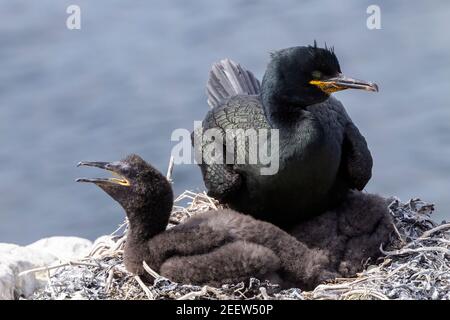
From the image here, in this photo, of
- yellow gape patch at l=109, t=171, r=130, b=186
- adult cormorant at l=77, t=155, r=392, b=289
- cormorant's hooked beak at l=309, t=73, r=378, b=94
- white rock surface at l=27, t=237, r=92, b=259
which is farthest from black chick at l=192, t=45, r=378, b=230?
white rock surface at l=27, t=237, r=92, b=259

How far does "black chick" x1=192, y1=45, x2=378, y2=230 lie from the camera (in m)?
7.55

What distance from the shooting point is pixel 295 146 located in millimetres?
7539

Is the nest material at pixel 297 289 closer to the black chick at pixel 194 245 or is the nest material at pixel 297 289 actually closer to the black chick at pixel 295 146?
the black chick at pixel 194 245

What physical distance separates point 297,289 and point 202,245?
55 cm

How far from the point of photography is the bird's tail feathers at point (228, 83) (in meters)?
8.84

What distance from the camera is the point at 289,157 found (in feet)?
24.7

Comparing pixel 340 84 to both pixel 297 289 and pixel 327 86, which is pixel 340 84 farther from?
pixel 297 289

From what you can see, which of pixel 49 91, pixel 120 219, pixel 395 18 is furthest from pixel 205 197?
pixel 395 18

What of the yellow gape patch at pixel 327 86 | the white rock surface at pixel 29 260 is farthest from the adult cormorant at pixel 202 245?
the yellow gape patch at pixel 327 86

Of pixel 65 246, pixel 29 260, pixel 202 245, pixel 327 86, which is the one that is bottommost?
pixel 65 246

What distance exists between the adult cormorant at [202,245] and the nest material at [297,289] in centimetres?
8

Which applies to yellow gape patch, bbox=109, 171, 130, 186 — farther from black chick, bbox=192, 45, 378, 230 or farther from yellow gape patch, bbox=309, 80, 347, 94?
yellow gape patch, bbox=309, 80, 347, 94

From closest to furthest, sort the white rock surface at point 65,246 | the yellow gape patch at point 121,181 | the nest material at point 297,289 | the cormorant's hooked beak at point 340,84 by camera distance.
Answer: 1. the nest material at point 297,289
2. the yellow gape patch at point 121,181
3. the cormorant's hooked beak at point 340,84
4. the white rock surface at point 65,246

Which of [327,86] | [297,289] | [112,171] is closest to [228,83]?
[327,86]
